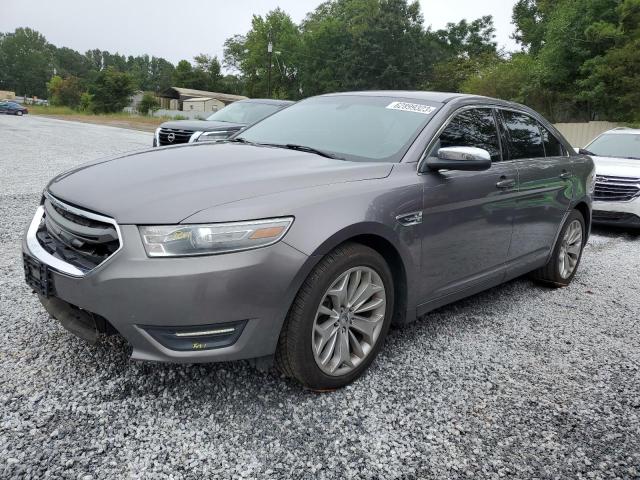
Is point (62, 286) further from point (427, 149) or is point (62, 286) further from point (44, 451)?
point (427, 149)

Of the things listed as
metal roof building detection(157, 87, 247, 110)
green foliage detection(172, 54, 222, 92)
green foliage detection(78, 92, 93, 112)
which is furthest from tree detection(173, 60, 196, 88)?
green foliage detection(78, 92, 93, 112)

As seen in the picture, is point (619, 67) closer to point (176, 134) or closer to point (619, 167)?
point (619, 167)

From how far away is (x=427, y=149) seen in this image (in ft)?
10.7

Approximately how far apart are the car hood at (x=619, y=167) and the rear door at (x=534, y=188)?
364 cm

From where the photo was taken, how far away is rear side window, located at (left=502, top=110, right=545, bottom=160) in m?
4.16

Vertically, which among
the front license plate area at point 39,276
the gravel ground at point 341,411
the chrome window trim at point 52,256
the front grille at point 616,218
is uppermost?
the chrome window trim at point 52,256

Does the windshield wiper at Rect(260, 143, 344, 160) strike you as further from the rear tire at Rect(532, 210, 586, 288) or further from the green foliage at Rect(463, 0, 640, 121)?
the green foliage at Rect(463, 0, 640, 121)

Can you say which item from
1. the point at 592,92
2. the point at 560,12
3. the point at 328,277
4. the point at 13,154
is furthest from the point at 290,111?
the point at 560,12

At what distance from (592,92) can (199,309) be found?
1046 inches

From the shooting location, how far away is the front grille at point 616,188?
766 centimetres

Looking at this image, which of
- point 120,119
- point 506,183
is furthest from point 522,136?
point 120,119

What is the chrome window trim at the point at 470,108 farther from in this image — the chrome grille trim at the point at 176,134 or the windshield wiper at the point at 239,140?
the chrome grille trim at the point at 176,134

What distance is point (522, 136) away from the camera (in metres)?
4.32

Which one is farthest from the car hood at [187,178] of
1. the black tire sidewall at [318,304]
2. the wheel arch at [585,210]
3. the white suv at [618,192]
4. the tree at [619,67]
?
the tree at [619,67]
